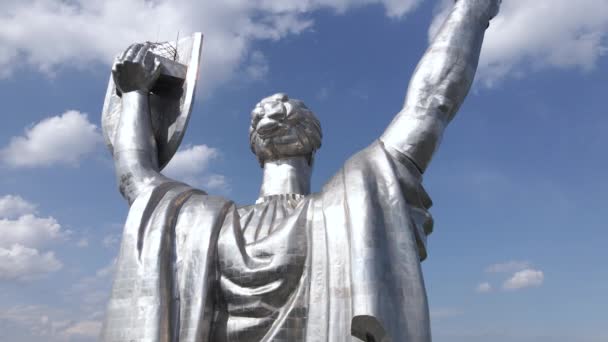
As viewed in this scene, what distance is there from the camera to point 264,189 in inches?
315

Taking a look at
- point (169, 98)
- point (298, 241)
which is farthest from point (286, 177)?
point (169, 98)

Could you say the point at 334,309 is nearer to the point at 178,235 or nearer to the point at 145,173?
the point at 178,235

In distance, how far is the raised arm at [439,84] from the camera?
7066mm

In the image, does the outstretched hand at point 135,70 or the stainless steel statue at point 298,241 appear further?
the outstretched hand at point 135,70

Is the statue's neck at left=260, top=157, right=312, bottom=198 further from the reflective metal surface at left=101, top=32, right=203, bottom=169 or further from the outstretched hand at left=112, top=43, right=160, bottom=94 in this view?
the outstretched hand at left=112, top=43, right=160, bottom=94

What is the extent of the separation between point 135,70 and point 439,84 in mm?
4031

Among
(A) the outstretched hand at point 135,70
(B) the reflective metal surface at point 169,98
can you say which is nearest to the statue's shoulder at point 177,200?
(B) the reflective metal surface at point 169,98

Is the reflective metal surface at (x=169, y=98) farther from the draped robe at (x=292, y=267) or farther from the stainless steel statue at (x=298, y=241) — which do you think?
the draped robe at (x=292, y=267)

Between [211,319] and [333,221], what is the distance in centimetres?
159

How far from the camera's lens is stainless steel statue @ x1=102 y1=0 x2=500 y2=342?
6.08m

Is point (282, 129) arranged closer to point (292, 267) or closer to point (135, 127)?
point (135, 127)

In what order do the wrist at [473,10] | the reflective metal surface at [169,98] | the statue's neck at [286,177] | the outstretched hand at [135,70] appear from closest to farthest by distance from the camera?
1. the wrist at [473,10]
2. the statue's neck at [286,177]
3. the outstretched hand at [135,70]
4. the reflective metal surface at [169,98]

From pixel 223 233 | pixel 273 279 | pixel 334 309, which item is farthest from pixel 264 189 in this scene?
pixel 334 309

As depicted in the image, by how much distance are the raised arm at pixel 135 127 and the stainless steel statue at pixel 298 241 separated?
32mm
